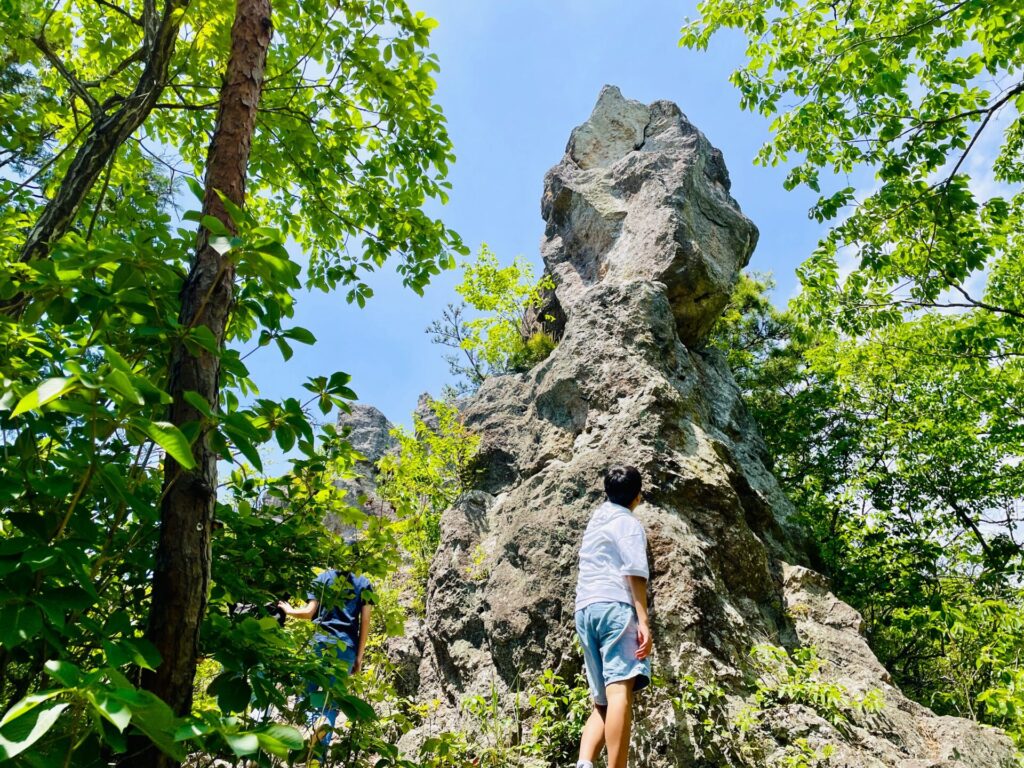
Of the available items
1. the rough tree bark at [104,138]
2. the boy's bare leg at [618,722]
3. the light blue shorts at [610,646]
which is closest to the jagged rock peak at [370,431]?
the light blue shorts at [610,646]

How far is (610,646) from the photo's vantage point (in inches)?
140

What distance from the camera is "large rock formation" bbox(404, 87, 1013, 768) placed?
4.61m

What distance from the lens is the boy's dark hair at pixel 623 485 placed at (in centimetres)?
417

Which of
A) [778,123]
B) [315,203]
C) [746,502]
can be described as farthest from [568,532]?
[778,123]

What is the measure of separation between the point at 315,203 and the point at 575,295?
711 centimetres

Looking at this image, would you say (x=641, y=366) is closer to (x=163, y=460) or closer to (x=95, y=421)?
(x=163, y=460)

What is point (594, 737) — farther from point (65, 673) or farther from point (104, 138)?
point (104, 138)

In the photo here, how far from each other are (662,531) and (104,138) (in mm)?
4749

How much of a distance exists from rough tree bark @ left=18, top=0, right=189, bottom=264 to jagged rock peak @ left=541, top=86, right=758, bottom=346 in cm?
745

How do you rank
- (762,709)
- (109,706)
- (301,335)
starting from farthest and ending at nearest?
(762,709)
(301,335)
(109,706)

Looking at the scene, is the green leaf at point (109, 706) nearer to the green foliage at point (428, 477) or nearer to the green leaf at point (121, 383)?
the green leaf at point (121, 383)

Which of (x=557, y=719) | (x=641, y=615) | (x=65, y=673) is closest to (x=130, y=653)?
(x=65, y=673)

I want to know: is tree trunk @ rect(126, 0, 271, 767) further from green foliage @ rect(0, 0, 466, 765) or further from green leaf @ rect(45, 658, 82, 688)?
green leaf @ rect(45, 658, 82, 688)

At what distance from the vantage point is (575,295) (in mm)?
11047
